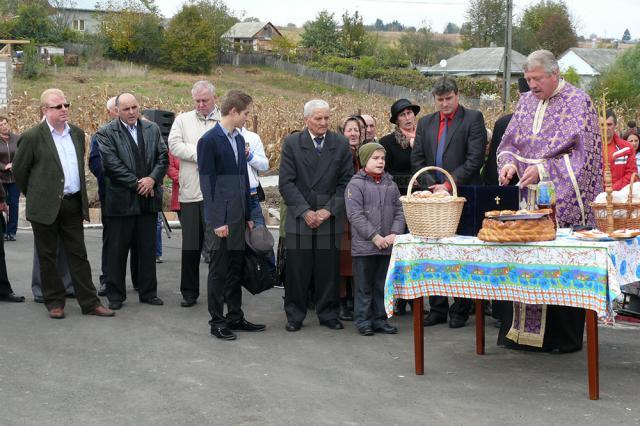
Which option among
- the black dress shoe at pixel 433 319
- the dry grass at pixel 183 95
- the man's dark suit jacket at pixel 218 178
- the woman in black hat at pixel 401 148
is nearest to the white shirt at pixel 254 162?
the man's dark suit jacket at pixel 218 178

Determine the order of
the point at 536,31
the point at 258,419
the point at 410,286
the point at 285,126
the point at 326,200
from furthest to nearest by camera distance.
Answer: the point at 536,31
the point at 285,126
the point at 326,200
the point at 410,286
the point at 258,419

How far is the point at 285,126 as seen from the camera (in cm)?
2297

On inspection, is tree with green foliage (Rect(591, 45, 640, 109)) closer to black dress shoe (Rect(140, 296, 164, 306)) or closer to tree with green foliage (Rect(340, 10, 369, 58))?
tree with green foliage (Rect(340, 10, 369, 58))

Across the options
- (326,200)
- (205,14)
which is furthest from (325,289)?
(205,14)

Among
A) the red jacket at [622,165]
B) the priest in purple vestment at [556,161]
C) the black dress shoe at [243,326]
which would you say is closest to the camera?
the priest in purple vestment at [556,161]

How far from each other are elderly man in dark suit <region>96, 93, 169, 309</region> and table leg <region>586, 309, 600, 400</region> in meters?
4.86

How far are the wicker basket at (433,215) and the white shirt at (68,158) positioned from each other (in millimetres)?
3726

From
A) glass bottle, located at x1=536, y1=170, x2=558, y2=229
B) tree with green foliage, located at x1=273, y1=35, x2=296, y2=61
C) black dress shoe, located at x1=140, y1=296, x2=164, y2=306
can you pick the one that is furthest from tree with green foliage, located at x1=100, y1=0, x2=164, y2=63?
glass bottle, located at x1=536, y1=170, x2=558, y2=229

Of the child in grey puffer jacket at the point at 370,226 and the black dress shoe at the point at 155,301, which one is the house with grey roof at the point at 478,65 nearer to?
the black dress shoe at the point at 155,301

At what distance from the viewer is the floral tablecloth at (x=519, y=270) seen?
6.50 meters

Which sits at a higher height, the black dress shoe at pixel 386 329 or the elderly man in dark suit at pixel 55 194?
the elderly man in dark suit at pixel 55 194

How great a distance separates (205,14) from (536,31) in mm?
39082

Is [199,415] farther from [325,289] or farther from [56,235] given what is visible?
[56,235]

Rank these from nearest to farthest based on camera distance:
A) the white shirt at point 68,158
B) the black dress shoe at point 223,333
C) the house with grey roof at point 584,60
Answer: the black dress shoe at point 223,333 < the white shirt at point 68,158 < the house with grey roof at point 584,60
